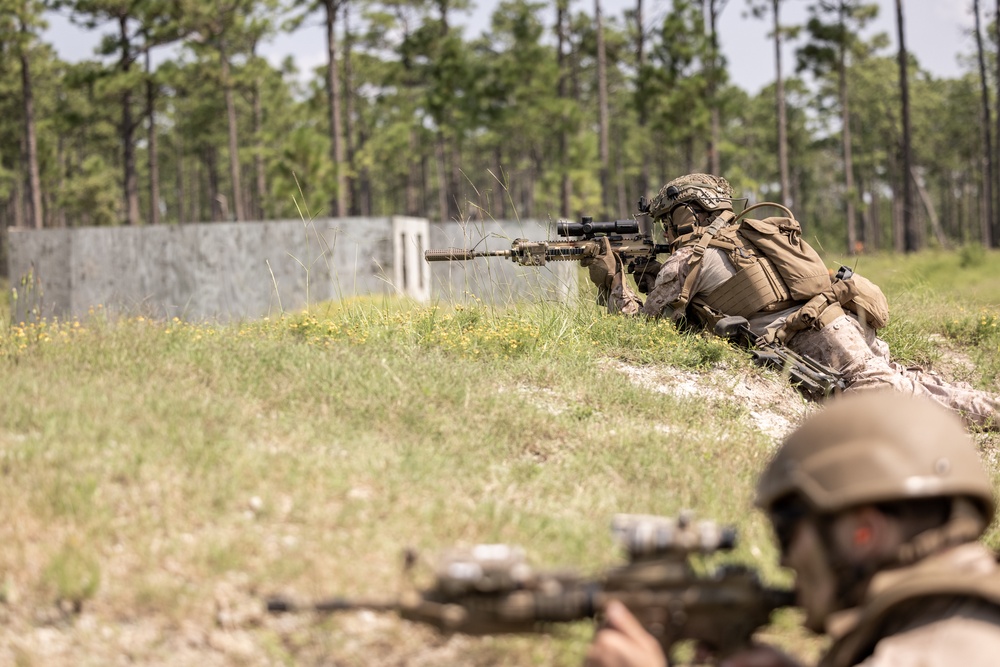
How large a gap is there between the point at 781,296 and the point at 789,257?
0.90 ft

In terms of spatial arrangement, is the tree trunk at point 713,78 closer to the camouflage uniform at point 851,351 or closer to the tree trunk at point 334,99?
the tree trunk at point 334,99

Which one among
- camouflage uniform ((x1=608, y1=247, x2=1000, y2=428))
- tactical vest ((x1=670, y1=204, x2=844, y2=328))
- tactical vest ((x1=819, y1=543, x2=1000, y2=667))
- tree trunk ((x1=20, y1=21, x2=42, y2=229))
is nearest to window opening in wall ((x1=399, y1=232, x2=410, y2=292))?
camouflage uniform ((x1=608, y1=247, x2=1000, y2=428))

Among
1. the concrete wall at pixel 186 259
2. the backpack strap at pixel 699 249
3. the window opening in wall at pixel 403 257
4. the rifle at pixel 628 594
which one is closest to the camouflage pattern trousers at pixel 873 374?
the backpack strap at pixel 699 249

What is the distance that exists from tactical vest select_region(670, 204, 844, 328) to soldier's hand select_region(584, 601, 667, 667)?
15.0 feet

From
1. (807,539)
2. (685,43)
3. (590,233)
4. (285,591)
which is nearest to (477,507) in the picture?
(285,591)

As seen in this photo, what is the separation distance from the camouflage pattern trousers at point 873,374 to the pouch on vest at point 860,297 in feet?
0.31

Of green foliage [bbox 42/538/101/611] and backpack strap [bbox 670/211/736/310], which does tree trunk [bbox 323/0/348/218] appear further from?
green foliage [bbox 42/538/101/611]

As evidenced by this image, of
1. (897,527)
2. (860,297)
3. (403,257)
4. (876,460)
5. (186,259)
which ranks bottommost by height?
(897,527)

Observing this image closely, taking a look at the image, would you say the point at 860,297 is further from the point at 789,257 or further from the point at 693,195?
the point at 693,195

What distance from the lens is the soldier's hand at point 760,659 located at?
87.9 inches

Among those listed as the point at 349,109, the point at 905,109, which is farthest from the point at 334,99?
the point at 905,109

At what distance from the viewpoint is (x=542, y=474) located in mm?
4332

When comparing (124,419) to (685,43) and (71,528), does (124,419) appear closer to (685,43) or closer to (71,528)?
(71,528)

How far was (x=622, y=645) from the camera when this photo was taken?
7.27ft
